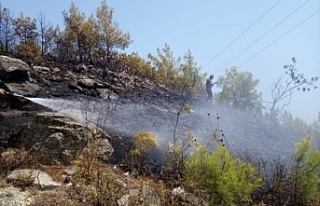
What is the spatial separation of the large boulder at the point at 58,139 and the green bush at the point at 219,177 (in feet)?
7.04

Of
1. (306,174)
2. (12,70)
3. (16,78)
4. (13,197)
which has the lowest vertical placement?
(13,197)

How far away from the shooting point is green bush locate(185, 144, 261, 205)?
158 inches

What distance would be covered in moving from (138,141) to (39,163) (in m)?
1.80

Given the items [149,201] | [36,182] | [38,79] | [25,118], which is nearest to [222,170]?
[149,201]

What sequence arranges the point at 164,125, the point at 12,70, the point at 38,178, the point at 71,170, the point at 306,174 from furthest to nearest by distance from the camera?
the point at 12,70 → the point at 164,125 → the point at 71,170 → the point at 306,174 → the point at 38,178

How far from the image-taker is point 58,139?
6148mm

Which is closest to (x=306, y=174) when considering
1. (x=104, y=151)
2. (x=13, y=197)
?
(x=104, y=151)

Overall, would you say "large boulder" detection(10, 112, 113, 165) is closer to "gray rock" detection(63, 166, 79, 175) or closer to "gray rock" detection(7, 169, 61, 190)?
"gray rock" detection(63, 166, 79, 175)

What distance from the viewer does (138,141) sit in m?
6.52

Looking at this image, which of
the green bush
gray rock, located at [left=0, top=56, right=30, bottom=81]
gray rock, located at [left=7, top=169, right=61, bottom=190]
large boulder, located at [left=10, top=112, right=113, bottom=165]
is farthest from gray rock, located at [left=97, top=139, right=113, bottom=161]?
gray rock, located at [left=0, top=56, right=30, bottom=81]

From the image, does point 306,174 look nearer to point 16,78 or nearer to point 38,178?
point 38,178

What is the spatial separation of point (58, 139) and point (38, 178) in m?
1.27

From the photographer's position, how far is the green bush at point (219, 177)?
4.02 meters

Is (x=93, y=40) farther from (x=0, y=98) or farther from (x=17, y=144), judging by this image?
(x=17, y=144)
